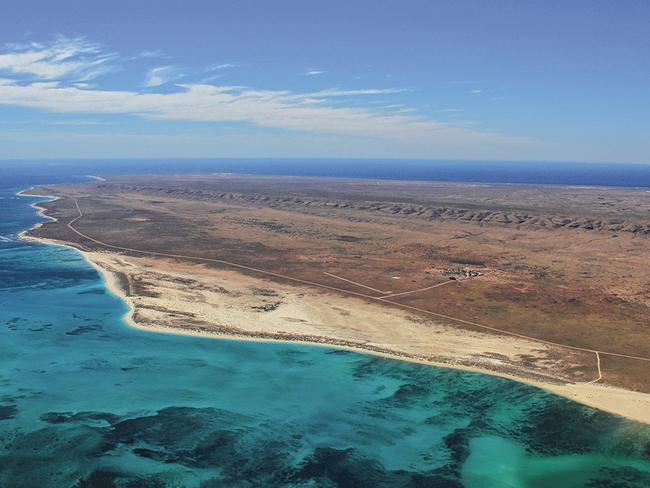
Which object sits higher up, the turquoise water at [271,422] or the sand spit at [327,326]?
Answer: the sand spit at [327,326]

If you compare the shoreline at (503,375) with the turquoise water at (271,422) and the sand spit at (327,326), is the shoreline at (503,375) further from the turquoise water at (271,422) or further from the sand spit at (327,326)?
the turquoise water at (271,422)

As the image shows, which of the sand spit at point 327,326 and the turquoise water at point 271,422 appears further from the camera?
the sand spit at point 327,326

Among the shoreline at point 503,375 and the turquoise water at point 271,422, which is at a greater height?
the shoreline at point 503,375

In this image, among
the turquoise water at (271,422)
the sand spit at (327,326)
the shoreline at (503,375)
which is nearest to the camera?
the turquoise water at (271,422)

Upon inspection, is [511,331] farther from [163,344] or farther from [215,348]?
[163,344]

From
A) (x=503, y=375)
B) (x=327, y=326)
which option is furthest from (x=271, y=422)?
(x=503, y=375)

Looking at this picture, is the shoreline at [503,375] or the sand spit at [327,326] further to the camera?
the sand spit at [327,326]

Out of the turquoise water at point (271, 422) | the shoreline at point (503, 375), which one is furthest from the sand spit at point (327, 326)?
the turquoise water at point (271, 422)

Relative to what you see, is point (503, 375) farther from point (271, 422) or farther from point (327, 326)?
→ point (271, 422)

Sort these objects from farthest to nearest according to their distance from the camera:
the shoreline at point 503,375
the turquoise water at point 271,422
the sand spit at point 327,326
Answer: the sand spit at point 327,326, the shoreline at point 503,375, the turquoise water at point 271,422
